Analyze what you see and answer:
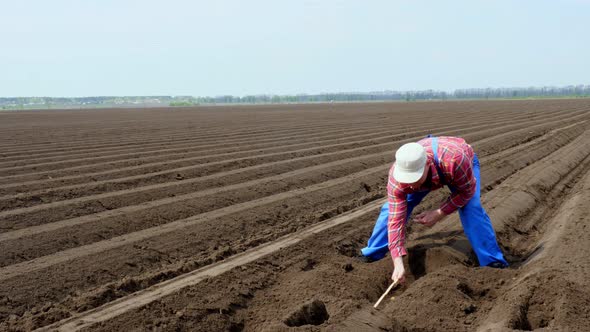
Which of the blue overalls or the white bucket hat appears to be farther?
the blue overalls

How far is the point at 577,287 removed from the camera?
4.29 m

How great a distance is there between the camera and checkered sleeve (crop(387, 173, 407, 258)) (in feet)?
14.9

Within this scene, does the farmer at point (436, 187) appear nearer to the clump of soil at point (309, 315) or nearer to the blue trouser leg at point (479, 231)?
the blue trouser leg at point (479, 231)

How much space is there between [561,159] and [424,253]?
7.54 m

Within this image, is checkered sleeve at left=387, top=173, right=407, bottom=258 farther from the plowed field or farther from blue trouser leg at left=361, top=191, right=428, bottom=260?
blue trouser leg at left=361, top=191, right=428, bottom=260

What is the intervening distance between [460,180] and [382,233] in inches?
42.5

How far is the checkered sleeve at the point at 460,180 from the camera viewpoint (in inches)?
180

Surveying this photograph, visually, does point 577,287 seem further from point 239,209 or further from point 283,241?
point 239,209

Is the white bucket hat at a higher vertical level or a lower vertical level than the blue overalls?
higher

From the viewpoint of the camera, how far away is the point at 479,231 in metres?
5.08

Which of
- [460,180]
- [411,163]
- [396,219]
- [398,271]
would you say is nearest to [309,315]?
[398,271]

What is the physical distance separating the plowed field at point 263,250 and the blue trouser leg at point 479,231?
8.0 inches

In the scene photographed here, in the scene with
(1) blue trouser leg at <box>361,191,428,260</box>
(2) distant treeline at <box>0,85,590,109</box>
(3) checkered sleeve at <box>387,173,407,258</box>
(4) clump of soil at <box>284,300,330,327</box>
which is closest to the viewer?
(4) clump of soil at <box>284,300,330,327</box>

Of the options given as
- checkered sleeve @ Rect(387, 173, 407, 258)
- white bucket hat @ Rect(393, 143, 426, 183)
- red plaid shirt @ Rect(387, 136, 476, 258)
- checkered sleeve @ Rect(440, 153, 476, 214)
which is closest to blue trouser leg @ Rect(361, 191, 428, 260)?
checkered sleeve @ Rect(440, 153, 476, 214)
